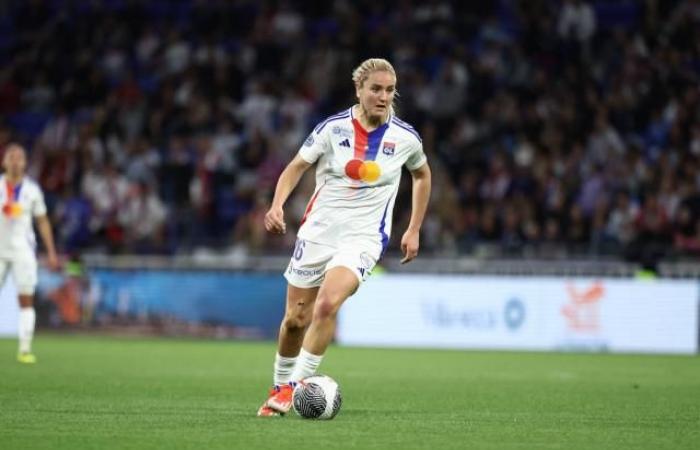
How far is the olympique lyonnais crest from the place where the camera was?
382 inches

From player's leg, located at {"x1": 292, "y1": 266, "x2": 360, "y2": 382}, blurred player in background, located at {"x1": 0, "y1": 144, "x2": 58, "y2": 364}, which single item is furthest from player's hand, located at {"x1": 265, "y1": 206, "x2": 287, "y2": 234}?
blurred player in background, located at {"x1": 0, "y1": 144, "x2": 58, "y2": 364}

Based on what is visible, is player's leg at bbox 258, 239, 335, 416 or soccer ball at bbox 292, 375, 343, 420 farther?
player's leg at bbox 258, 239, 335, 416

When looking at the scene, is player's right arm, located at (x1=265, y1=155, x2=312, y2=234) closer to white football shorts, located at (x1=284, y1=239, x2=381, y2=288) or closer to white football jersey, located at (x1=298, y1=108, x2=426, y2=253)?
white football jersey, located at (x1=298, y1=108, x2=426, y2=253)

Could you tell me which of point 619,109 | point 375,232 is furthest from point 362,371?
point 619,109

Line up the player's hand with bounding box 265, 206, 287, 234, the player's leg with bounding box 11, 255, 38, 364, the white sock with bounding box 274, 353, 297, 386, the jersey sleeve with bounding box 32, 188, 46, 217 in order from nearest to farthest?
1. the player's hand with bounding box 265, 206, 287, 234
2. the white sock with bounding box 274, 353, 297, 386
3. the player's leg with bounding box 11, 255, 38, 364
4. the jersey sleeve with bounding box 32, 188, 46, 217

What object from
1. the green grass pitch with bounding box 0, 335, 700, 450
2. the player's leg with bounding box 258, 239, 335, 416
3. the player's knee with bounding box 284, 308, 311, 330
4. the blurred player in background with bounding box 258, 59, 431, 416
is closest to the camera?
the green grass pitch with bounding box 0, 335, 700, 450

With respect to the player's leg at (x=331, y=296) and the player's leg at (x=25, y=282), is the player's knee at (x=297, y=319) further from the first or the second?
the player's leg at (x=25, y=282)

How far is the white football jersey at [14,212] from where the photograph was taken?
53.8 ft

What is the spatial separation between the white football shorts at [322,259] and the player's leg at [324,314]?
109 mm

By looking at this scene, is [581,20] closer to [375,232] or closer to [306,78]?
[306,78]

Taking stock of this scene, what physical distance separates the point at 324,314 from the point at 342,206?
862 mm

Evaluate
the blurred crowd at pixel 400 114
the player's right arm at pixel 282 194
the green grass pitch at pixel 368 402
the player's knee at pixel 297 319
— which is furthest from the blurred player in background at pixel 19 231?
the player's right arm at pixel 282 194

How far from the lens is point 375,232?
9.66m

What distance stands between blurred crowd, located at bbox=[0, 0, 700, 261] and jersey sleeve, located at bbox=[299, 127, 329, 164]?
40.4 ft
